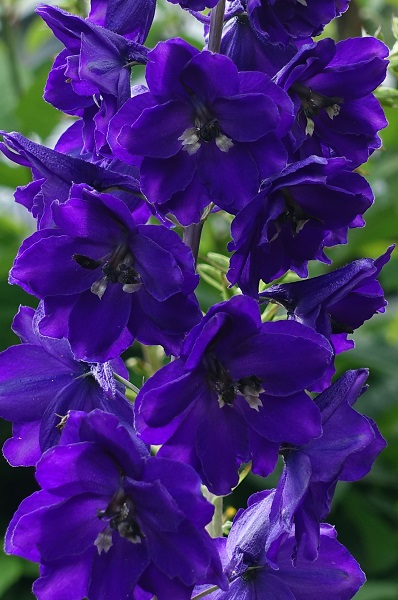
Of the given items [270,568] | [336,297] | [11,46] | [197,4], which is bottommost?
[11,46]

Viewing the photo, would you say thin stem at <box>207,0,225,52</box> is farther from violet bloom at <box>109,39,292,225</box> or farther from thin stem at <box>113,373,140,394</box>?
thin stem at <box>113,373,140,394</box>

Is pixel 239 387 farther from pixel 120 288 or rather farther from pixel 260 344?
pixel 120 288

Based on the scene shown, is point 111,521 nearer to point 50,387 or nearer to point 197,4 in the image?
point 50,387

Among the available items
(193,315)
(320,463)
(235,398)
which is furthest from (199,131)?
(320,463)

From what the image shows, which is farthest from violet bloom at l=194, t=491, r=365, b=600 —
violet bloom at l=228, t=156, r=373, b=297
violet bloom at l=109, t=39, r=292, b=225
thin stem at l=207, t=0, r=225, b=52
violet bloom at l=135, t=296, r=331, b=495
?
thin stem at l=207, t=0, r=225, b=52

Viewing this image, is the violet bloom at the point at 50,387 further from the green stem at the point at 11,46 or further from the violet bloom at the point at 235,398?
the green stem at the point at 11,46

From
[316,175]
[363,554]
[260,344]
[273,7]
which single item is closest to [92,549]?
[260,344]

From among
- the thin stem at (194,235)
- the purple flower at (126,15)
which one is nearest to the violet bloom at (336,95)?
the thin stem at (194,235)
